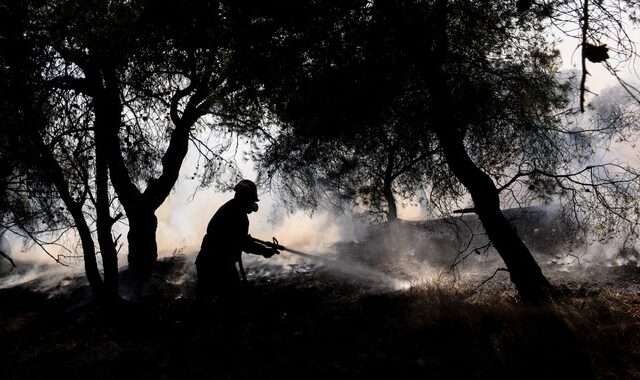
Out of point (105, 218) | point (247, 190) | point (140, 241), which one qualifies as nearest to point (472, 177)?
point (247, 190)

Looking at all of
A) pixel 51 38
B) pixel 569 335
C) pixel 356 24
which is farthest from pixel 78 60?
pixel 569 335

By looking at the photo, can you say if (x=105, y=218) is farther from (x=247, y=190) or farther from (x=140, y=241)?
(x=140, y=241)

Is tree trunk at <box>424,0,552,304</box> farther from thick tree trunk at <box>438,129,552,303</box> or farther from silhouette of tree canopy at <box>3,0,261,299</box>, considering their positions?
silhouette of tree canopy at <box>3,0,261,299</box>

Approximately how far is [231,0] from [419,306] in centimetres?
534

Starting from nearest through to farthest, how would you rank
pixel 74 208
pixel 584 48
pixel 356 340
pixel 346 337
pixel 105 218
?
1. pixel 584 48
2. pixel 356 340
3. pixel 346 337
4. pixel 74 208
5. pixel 105 218

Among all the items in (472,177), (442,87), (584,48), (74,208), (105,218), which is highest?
(442,87)

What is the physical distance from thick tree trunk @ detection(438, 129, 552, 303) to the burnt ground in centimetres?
46

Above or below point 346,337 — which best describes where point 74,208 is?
above

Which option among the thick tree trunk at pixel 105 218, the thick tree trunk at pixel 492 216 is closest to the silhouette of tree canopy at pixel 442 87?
the thick tree trunk at pixel 492 216

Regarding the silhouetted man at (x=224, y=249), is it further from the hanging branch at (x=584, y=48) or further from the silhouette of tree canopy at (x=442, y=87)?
the hanging branch at (x=584, y=48)

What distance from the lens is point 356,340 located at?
16.9 feet

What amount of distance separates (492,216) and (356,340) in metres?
3.03

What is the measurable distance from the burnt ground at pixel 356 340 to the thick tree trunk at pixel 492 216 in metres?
0.46

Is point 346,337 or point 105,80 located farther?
point 105,80
